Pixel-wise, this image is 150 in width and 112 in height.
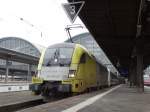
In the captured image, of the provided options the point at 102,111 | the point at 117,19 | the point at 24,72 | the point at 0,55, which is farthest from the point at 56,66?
the point at 24,72

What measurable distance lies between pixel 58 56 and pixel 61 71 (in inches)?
48.2

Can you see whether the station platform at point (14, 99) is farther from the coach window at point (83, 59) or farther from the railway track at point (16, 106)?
the coach window at point (83, 59)

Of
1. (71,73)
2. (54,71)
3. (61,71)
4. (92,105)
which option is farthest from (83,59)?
(92,105)

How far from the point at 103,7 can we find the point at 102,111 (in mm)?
12507

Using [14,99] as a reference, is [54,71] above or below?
above

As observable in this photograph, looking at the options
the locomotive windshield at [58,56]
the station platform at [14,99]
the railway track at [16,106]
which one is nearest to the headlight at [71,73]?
the locomotive windshield at [58,56]

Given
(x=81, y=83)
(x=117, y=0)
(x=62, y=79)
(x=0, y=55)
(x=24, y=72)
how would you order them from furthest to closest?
(x=24, y=72) → (x=0, y=55) → (x=117, y=0) → (x=81, y=83) → (x=62, y=79)

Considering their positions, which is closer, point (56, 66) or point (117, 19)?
point (56, 66)

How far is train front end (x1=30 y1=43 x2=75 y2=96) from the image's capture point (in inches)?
706

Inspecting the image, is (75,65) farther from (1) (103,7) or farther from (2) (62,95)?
(1) (103,7)

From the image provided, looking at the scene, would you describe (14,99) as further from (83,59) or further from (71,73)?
(83,59)

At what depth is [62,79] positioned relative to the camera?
1791 centimetres

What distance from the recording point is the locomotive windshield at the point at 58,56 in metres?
18.8

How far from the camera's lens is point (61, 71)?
1827 centimetres
